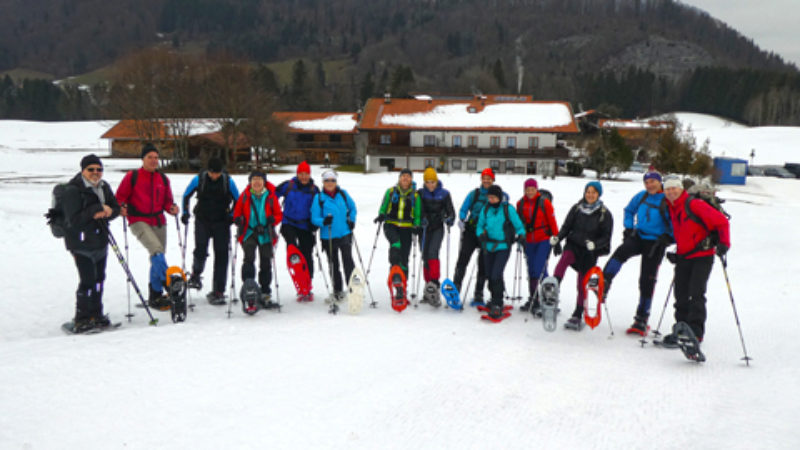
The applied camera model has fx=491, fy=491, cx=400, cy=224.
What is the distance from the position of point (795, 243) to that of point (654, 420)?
1286cm

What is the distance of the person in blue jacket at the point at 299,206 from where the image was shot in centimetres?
714

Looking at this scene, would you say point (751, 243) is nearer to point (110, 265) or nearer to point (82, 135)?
point (110, 265)

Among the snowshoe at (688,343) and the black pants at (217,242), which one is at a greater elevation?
the black pants at (217,242)

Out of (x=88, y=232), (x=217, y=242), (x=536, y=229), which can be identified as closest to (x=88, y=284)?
(x=88, y=232)

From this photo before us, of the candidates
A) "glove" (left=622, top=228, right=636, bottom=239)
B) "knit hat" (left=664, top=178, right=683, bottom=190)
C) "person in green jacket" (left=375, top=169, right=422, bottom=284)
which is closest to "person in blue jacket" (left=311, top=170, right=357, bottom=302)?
"person in green jacket" (left=375, top=169, right=422, bottom=284)

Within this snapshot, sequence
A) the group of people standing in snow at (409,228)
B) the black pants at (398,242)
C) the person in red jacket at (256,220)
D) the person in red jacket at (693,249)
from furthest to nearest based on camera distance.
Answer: the black pants at (398,242) < the person in red jacket at (256,220) < the group of people standing in snow at (409,228) < the person in red jacket at (693,249)

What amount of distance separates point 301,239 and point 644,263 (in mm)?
4739

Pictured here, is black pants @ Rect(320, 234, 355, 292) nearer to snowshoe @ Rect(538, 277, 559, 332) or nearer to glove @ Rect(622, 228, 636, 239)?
snowshoe @ Rect(538, 277, 559, 332)

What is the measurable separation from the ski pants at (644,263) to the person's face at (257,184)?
4.74 meters

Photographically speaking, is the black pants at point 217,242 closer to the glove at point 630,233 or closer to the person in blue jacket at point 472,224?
the person in blue jacket at point 472,224

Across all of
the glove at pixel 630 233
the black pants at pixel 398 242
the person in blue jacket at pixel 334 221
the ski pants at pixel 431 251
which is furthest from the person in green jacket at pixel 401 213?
the glove at pixel 630 233

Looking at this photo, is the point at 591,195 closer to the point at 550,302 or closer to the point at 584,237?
the point at 584,237

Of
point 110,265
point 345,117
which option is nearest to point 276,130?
point 345,117

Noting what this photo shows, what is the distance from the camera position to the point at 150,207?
6613 mm
